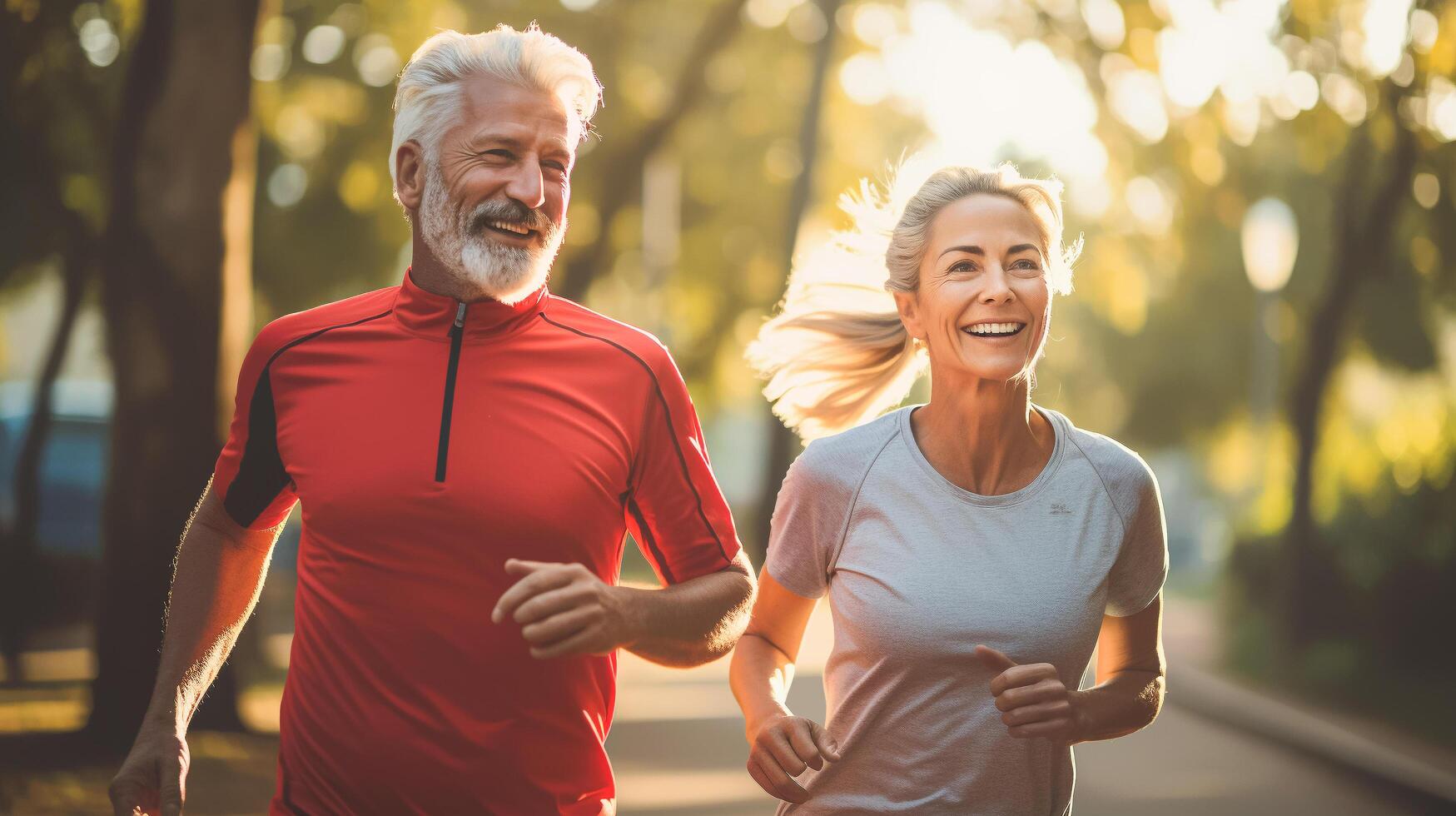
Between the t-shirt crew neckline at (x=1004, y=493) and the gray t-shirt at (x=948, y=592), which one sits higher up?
the t-shirt crew neckline at (x=1004, y=493)

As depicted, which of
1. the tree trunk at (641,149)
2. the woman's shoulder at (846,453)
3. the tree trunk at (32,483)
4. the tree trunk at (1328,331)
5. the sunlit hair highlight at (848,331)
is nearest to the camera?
the woman's shoulder at (846,453)

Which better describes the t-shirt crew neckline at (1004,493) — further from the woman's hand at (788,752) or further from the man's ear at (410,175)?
the man's ear at (410,175)

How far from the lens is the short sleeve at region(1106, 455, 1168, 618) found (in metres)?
3.77

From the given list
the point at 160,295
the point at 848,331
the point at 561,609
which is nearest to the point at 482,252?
the point at 561,609

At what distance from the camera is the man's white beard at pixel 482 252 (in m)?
3.30

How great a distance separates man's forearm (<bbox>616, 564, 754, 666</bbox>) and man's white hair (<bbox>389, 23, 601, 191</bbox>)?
983mm

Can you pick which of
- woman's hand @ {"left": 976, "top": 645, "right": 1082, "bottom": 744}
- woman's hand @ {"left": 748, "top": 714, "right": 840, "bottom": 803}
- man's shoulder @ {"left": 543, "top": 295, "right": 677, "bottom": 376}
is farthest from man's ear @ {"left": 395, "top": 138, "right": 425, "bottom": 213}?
woman's hand @ {"left": 976, "top": 645, "right": 1082, "bottom": 744}

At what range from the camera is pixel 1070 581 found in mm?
3631

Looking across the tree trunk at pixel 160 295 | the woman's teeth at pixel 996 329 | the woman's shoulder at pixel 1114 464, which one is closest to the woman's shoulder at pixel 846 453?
the woman's teeth at pixel 996 329

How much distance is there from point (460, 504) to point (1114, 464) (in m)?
1.53

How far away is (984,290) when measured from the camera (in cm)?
378

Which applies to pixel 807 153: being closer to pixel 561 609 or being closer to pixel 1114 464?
pixel 1114 464

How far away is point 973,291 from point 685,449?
0.85 m

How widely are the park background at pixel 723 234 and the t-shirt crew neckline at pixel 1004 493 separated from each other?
1.04m
